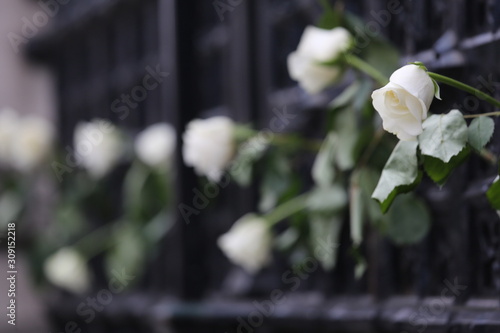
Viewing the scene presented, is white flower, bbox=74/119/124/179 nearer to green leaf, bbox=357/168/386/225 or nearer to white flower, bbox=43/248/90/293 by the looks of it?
white flower, bbox=43/248/90/293

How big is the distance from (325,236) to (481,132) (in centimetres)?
54

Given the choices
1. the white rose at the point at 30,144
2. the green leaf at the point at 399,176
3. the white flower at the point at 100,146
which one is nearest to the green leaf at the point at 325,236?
the green leaf at the point at 399,176

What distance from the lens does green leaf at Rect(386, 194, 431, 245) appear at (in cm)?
138

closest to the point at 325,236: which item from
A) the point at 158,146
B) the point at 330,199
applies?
the point at 330,199

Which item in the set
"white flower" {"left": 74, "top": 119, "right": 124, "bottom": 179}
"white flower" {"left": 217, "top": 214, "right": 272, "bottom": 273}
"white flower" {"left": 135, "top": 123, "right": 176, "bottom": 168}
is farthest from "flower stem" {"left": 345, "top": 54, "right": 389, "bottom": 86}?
"white flower" {"left": 74, "top": 119, "right": 124, "bottom": 179}

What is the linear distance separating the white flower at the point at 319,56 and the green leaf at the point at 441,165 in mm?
378

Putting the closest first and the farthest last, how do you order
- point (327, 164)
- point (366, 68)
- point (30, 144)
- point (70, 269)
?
point (366, 68)
point (327, 164)
point (70, 269)
point (30, 144)

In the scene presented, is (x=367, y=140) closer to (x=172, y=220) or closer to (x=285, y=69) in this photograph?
(x=285, y=69)

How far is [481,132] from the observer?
1.04 m

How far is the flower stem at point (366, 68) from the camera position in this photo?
52.8 inches

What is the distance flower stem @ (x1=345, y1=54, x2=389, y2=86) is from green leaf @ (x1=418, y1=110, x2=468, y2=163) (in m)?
0.30

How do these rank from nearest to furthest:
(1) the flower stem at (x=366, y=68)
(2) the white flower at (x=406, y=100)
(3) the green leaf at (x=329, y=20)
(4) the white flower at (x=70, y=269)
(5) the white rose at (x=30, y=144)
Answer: (2) the white flower at (x=406, y=100) → (1) the flower stem at (x=366, y=68) → (3) the green leaf at (x=329, y=20) → (4) the white flower at (x=70, y=269) → (5) the white rose at (x=30, y=144)

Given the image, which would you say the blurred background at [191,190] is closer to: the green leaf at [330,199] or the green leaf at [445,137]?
the green leaf at [330,199]

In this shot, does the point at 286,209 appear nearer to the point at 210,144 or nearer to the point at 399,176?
the point at 210,144
